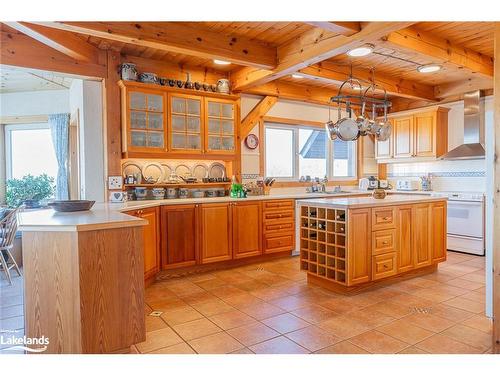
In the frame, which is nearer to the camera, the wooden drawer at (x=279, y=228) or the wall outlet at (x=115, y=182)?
the wall outlet at (x=115, y=182)

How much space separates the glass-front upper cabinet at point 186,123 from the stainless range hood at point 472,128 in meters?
3.91

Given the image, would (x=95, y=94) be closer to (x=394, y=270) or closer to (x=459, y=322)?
(x=394, y=270)

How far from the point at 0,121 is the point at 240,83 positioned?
3.84 metres

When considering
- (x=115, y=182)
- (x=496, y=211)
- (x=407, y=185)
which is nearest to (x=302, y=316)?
(x=496, y=211)

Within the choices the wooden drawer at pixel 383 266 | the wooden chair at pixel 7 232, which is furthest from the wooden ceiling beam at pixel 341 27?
the wooden chair at pixel 7 232

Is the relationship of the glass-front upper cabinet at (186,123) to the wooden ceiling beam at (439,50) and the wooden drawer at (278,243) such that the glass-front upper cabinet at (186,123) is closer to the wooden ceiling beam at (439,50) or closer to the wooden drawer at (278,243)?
the wooden drawer at (278,243)

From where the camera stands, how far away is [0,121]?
213 inches

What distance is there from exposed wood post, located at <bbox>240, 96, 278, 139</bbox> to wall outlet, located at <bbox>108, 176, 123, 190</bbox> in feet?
5.94

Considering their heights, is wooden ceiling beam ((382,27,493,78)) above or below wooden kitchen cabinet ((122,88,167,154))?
above

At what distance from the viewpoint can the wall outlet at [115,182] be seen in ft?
13.0

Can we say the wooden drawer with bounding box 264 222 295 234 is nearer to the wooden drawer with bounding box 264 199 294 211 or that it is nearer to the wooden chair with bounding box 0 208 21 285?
the wooden drawer with bounding box 264 199 294 211

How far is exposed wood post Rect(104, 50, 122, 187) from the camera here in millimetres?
3953

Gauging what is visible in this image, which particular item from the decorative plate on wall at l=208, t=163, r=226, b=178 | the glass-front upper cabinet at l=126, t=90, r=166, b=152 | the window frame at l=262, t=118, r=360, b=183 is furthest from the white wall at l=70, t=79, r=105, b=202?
the window frame at l=262, t=118, r=360, b=183
